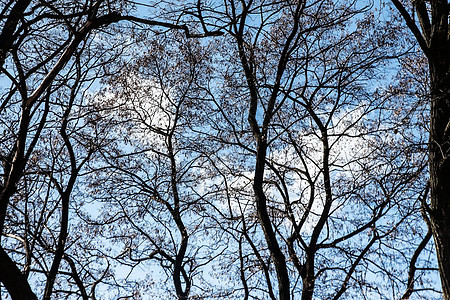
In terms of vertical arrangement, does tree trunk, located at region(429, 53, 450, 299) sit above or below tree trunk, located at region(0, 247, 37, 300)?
above

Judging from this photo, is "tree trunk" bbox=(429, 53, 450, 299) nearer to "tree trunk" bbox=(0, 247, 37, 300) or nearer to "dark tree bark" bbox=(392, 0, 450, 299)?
"dark tree bark" bbox=(392, 0, 450, 299)

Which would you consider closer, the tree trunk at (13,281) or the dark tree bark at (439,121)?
the tree trunk at (13,281)

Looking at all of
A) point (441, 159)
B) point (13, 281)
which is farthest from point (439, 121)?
point (13, 281)

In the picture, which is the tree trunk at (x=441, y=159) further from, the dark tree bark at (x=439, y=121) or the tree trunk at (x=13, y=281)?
the tree trunk at (x=13, y=281)

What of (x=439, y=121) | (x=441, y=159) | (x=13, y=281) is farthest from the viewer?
(x=439, y=121)

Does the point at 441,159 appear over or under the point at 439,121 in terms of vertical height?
under

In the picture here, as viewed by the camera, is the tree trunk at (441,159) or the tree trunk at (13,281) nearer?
the tree trunk at (13,281)

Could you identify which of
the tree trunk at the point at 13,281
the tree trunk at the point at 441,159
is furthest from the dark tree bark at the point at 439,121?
the tree trunk at the point at 13,281

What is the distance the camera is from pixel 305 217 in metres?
10.2

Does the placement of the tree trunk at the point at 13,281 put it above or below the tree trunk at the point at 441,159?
below

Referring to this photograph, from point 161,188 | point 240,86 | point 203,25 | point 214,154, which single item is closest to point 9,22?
point 203,25

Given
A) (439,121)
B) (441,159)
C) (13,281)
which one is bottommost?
(13,281)

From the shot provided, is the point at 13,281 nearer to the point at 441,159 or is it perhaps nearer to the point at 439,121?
the point at 441,159

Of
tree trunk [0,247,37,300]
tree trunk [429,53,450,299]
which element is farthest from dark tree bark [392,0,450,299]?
tree trunk [0,247,37,300]
